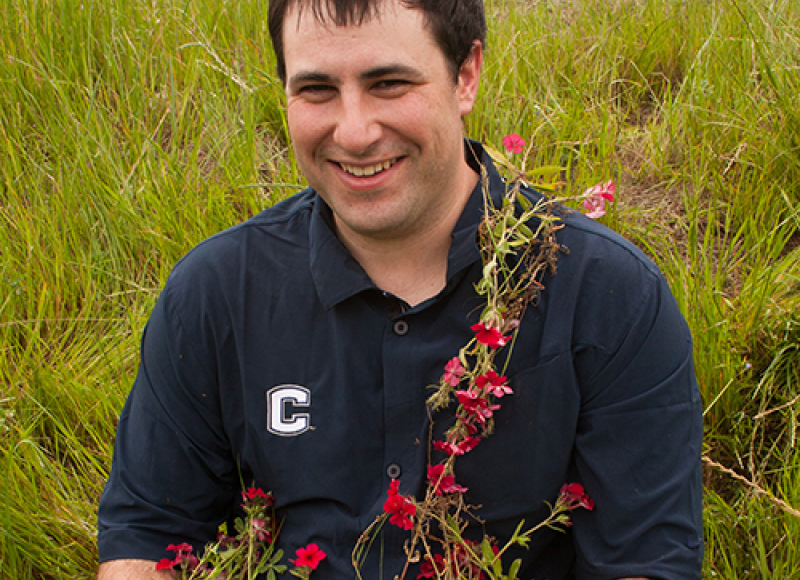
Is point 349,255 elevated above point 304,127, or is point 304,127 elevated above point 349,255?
point 304,127

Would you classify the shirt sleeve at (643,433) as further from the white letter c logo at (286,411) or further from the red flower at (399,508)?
the white letter c logo at (286,411)

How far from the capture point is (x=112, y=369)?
277 centimetres

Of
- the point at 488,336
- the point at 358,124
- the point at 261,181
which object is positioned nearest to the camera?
the point at 488,336

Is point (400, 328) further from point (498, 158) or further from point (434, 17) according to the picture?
point (434, 17)

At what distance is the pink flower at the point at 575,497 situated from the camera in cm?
178

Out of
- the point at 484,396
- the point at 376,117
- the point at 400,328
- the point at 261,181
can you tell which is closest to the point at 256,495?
the point at 400,328

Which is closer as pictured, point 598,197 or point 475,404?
point 475,404

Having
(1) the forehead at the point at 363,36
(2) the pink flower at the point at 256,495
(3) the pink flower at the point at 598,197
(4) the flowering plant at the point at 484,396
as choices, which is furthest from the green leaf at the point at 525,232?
(2) the pink flower at the point at 256,495

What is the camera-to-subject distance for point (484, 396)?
166 cm

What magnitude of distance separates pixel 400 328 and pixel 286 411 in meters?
0.38

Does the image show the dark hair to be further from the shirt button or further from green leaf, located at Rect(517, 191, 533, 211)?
the shirt button

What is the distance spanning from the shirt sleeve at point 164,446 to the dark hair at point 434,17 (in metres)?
0.77

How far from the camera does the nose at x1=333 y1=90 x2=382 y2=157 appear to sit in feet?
5.58

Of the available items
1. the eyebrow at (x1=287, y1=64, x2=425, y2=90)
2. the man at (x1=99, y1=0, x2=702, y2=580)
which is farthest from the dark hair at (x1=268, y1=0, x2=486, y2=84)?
the eyebrow at (x1=287, y1=64, x2=425, y2=90)
